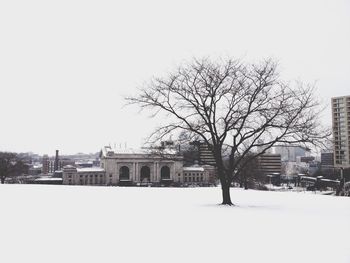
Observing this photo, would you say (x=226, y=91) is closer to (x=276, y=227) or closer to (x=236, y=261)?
(x=276, y=227)

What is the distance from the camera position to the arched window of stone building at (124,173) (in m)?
106

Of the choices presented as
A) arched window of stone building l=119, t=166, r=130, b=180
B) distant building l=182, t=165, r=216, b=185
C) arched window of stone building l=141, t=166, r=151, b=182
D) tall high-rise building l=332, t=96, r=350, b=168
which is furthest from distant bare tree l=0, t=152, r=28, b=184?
tall high-rise building l=332, t=96, r=350, b=168

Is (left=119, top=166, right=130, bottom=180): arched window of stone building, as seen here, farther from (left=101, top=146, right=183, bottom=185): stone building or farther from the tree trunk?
the tree trunk

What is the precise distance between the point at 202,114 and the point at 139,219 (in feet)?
27.5

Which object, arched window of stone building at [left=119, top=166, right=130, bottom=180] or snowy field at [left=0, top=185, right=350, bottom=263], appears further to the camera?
arched window of stone building at [left=119, top=166, right=130, bottom=180]

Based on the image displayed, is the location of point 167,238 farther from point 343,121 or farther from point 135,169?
point 343,121

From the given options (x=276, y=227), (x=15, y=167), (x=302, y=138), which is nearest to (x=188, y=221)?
(x=276, y=227)

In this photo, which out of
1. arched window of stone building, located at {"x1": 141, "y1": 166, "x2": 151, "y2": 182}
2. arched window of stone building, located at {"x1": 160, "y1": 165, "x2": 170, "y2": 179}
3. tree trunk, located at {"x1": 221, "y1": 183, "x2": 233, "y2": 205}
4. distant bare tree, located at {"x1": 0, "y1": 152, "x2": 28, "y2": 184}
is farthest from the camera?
arched window of stone building, located at {"x1": 160, "y1": 165, "x2": 170, "y2": 179}

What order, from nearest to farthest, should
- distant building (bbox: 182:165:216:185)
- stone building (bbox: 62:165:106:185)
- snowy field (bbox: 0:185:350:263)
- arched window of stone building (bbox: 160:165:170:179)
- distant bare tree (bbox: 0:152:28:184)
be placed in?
snowy field (bbox: 0:185:350:263)
distant bare tree (bbox: 0:152:28:184)
stone building (bbox: 62:165:106:185)
distant building (bbox: 182:165:216:185)
arched window of stone building (bbox: 160:165:170:179)

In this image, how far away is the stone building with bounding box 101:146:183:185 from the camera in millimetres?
103812

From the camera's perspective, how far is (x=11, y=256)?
6.14 metres

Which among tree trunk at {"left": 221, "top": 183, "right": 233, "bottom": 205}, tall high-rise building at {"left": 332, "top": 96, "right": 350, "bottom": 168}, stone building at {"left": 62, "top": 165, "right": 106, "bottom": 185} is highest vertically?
tall high-rise building at {"left": 332, "top": 96, "right": 350, "bottom": 168}

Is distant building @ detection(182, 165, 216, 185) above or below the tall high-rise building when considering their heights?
below

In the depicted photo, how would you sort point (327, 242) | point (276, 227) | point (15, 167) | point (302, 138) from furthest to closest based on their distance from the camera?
point (15, 167) < point (302, 138) < point (276, 227) < point (327, 242)
